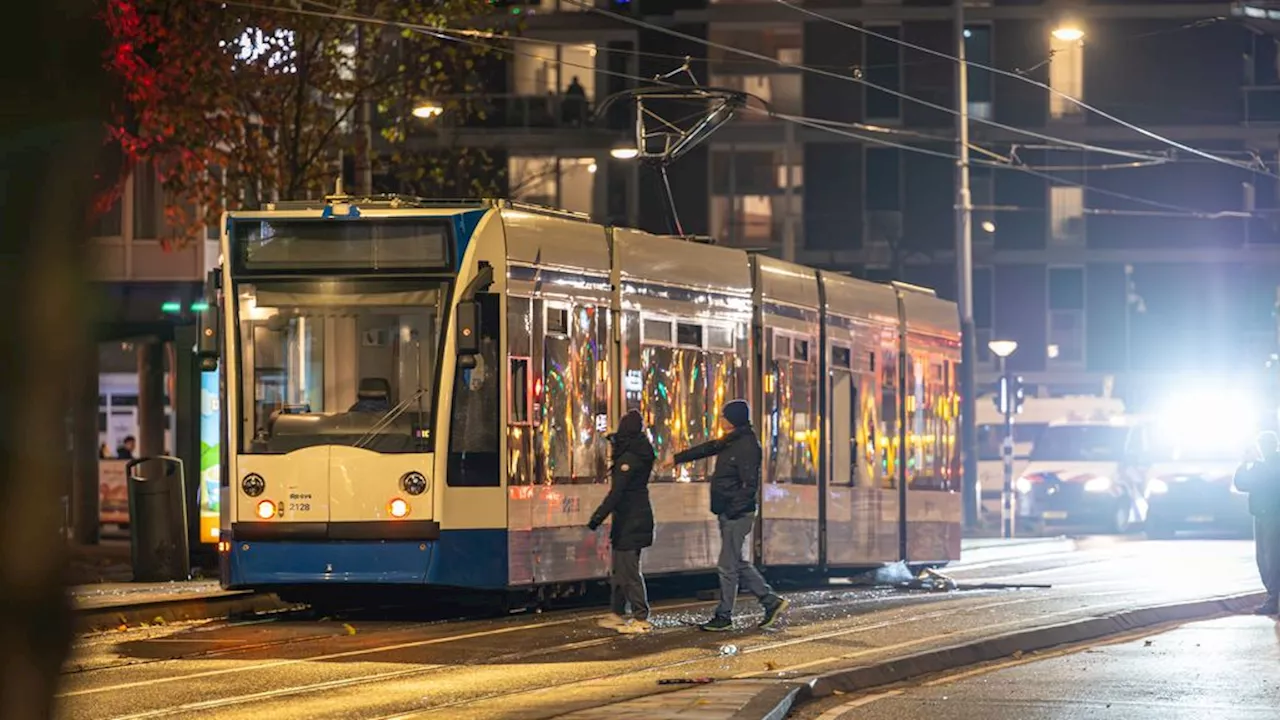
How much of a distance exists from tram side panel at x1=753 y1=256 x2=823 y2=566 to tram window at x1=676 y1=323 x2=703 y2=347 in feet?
3.86

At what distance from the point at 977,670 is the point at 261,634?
5060 mm

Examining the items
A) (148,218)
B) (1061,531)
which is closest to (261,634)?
(148,218)

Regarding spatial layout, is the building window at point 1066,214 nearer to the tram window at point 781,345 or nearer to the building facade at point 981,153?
the building facade at point 981,153

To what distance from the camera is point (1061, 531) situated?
46469 mm

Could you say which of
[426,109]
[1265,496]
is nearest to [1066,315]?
[426,109]

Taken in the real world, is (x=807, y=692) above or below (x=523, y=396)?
below

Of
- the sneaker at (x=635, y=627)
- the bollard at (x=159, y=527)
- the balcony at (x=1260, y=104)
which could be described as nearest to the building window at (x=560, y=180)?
the balcony at (x=1260, y=104)

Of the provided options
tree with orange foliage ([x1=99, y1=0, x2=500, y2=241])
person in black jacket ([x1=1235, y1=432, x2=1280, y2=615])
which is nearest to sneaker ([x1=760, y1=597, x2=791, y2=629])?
person in black jacket ([x1=1235, y1=432, x2=1280, y2=615])

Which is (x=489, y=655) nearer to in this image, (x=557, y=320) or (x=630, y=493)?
(x=630, y=493)

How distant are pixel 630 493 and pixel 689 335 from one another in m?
3.30

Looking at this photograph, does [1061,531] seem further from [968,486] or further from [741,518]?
[741,518]

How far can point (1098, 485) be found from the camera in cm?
4612

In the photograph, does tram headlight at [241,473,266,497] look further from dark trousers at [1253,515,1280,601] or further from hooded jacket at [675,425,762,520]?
dark trousers at [1253,515,1280,601]

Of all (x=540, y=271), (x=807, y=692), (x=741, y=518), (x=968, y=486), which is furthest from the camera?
(x=968, y=486)
